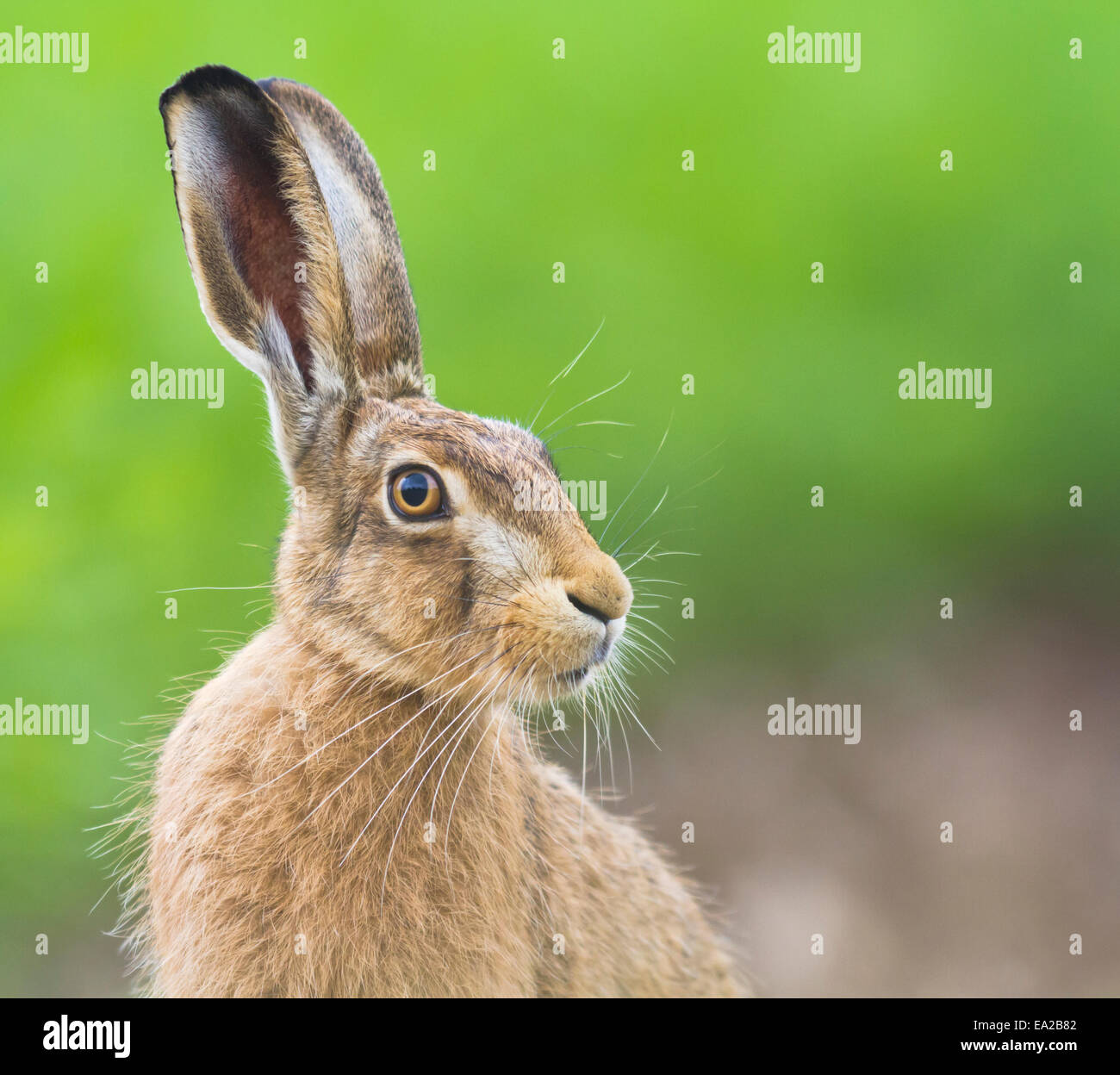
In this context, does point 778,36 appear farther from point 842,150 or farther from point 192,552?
point 192,552

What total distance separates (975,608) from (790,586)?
1.96 ft

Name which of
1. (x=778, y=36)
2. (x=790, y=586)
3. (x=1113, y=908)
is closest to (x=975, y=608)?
(x=790, y=586)

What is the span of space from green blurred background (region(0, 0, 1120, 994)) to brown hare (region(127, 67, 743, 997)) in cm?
84

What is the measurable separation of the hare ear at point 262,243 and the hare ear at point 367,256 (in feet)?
0.19

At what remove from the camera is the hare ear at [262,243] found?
1.56 m

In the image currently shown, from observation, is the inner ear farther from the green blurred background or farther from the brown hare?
the green blurred background

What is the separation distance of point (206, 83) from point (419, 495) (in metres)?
0.57

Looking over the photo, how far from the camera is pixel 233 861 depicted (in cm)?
178

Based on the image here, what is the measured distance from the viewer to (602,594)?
63.2 inches
